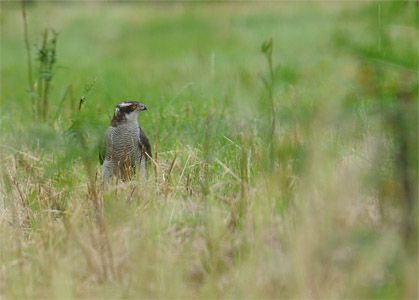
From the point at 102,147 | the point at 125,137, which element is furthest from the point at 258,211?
the point at 125,137

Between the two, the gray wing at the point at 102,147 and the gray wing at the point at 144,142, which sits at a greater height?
the gray wing at the point at 102,147

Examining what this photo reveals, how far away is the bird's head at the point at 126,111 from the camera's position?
4.81m

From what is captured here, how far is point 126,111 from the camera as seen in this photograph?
4859mm

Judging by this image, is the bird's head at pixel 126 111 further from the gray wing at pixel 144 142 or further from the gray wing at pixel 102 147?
the gray wing at pixel 102 147

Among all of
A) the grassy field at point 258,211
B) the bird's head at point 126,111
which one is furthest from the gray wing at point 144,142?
the grassy field at point 258,211

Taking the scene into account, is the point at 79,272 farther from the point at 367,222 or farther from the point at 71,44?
the point at 71,44

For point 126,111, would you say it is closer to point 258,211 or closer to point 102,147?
point 102,147

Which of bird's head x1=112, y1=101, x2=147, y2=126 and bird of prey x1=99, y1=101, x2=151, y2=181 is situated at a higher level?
bird's head x1=112, y1=101, x2=147, y2=126

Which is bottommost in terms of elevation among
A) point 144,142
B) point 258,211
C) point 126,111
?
point 144,142

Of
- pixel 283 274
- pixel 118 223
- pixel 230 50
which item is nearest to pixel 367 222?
pixel 283 274

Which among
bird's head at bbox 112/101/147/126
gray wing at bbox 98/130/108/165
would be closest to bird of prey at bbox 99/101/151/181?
bird's head at bbox 112/101/147/126

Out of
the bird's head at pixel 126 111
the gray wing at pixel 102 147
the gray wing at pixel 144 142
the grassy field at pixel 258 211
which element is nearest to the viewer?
the grassy field at pixel 258 211

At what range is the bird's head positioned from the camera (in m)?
4.81

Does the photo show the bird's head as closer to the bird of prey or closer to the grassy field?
the bird of prey
